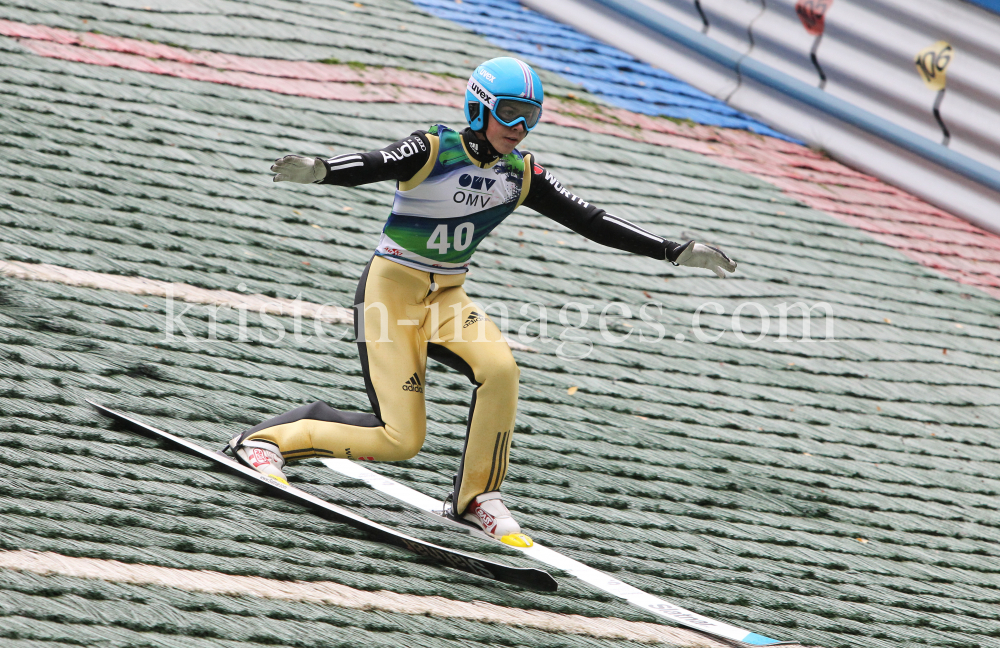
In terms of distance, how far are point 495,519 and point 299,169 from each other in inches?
57.9

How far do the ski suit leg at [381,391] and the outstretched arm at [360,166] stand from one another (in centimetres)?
39

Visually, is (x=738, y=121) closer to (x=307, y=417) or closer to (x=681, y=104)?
(x=681, y=104)

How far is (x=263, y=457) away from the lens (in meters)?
3.70

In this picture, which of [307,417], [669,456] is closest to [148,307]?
[307,417]

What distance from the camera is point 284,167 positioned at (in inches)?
131

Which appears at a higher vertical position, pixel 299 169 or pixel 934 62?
pixel 934 62

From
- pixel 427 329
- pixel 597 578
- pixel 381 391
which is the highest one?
pixel 427 329

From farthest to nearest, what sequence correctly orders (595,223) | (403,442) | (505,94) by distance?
(595,223) → (403,442) → (505,94)

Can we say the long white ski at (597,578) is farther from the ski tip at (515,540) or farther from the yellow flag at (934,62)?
the yellow flag at (934,62)

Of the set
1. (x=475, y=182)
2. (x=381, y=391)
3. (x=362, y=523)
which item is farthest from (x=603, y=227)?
(x=362, y=523)

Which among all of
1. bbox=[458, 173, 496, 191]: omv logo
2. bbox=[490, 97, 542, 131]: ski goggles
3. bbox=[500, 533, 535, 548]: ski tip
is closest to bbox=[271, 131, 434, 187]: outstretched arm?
bbox=[458, 173, 496, 191]: omv logo

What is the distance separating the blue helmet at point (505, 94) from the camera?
359 centimetres

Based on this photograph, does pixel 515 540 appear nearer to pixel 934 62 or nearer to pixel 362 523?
→ pixel 362 523

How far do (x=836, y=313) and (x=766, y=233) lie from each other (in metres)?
0.97
